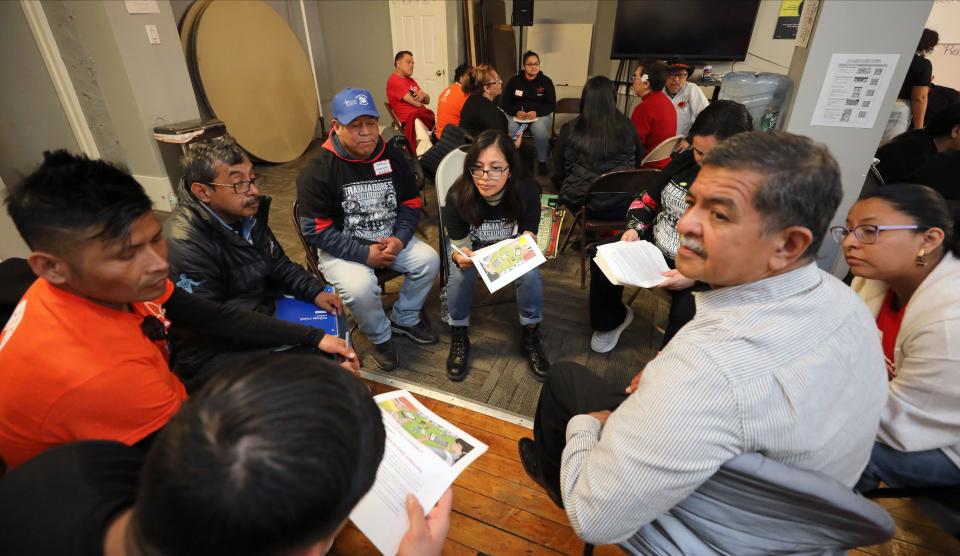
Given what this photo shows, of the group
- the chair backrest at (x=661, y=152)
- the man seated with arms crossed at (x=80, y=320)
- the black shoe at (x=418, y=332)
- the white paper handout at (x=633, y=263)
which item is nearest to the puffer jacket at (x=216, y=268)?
the man seated with arms crossed at (x=80, y=320)

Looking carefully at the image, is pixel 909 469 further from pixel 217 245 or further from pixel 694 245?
pixel 217 245

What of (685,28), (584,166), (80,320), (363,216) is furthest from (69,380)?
(685,28)

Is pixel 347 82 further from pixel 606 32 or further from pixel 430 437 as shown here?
pixel 430 437

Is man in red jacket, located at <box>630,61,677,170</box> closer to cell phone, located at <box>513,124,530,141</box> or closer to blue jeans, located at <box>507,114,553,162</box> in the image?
cell phone, located at <box>513,124,530,141</box>

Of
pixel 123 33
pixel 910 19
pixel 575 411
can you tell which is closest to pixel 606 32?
pixel 910 19

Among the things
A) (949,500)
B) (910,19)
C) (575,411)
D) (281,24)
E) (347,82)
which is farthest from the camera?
(347,82)

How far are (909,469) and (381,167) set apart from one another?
2.26 metres

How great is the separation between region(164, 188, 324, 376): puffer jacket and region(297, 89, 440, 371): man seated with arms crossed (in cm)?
28

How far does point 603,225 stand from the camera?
111 inches

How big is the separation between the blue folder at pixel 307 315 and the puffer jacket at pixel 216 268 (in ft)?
0.14

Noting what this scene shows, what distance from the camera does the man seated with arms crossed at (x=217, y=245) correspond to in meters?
1.46

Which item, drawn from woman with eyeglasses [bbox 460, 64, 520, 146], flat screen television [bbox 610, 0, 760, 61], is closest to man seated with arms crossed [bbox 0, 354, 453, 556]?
woman with eyeglasses [bbox 460, 64, 520, 146]

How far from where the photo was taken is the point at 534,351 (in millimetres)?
2254

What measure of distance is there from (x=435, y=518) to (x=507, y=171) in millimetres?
1575
